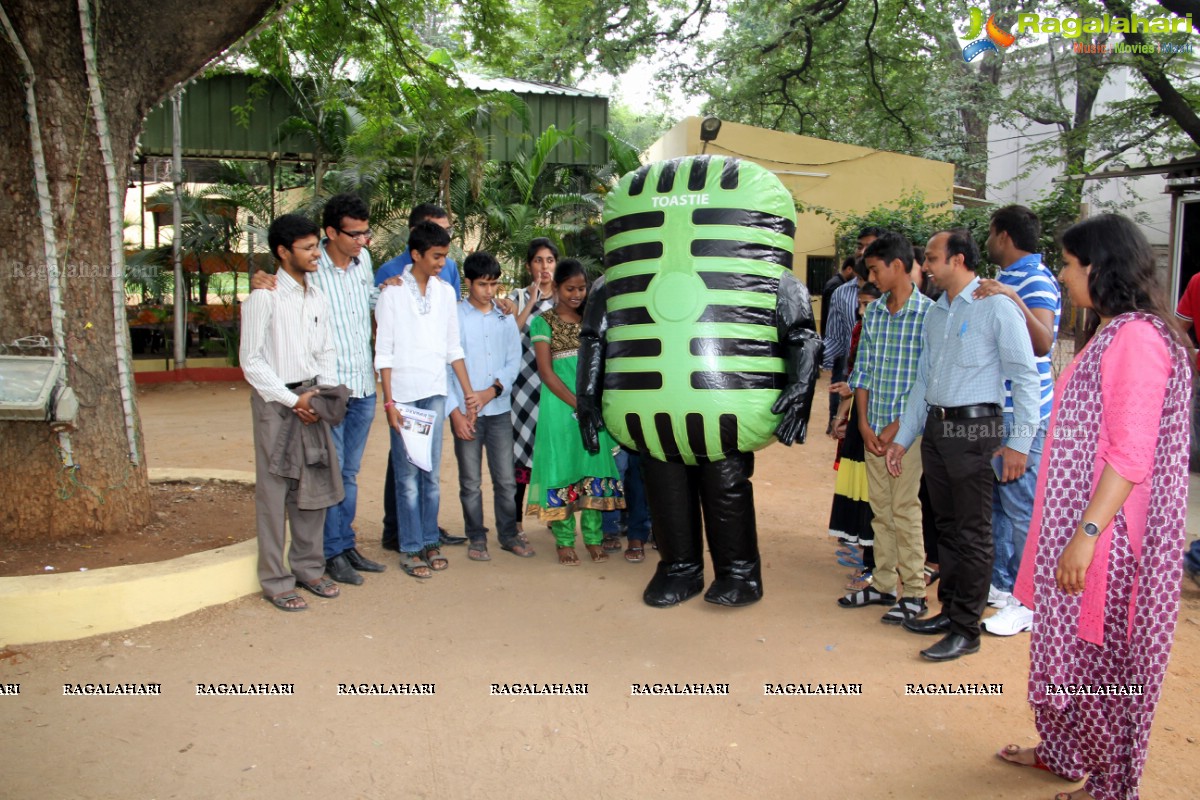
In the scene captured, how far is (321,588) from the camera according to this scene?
4531 mm

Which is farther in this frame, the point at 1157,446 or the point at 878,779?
Answer: the point at 878,779

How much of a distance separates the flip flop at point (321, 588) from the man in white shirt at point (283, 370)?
0.02 meters

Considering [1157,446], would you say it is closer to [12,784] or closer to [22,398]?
[12,784]

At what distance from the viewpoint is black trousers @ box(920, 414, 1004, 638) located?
3.90m

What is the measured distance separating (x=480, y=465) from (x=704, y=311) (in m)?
1.70

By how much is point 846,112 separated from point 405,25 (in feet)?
39.0

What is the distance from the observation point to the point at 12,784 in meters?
2.89

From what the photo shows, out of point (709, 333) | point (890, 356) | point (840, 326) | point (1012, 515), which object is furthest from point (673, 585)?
point (840, 326)

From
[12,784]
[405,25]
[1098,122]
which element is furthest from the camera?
[1098,122]

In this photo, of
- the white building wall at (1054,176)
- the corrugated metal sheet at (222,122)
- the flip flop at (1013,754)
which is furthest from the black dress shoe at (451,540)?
the white building wall at (1054,176)

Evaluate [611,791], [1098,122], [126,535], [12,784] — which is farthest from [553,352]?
[1098,122]

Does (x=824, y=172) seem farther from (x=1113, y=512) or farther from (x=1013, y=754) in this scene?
(x=1113, y=512)

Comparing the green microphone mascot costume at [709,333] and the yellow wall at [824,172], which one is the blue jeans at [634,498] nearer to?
the green microphone mascot costume at [709,333]

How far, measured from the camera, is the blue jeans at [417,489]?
4.92 metres
